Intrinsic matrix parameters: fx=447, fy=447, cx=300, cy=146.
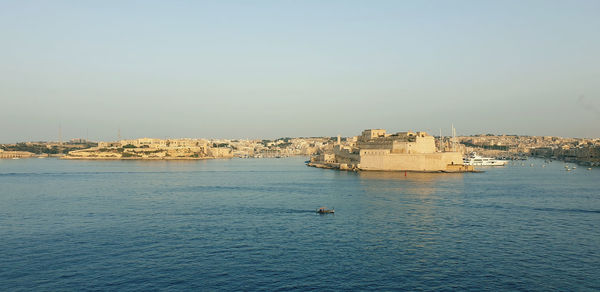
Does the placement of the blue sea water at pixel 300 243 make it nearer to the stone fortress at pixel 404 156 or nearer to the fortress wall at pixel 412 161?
the fortress wall at pixel 412 161

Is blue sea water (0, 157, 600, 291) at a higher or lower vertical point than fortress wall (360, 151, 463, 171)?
lower

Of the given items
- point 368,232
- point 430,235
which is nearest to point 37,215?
point 368,232

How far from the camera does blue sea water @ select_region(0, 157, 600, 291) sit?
1530 centimetres

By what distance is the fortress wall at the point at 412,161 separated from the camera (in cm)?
6644

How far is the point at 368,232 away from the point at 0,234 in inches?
721

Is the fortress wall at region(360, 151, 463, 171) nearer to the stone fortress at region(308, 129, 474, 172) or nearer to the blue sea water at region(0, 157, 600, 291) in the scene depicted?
the stone fortress at region(308, 129, 474, 172)

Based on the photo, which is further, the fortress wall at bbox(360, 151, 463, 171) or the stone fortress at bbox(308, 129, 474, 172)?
the stone fortress at bbox(308, 129, 474, 172)

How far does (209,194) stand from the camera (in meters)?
40.1

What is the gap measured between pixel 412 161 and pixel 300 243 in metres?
49.5

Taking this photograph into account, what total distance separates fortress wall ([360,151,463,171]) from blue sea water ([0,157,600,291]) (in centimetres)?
3022

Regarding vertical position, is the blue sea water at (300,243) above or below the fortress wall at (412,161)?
below

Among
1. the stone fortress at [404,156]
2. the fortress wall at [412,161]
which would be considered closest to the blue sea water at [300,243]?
the fortress wall at [412,161]

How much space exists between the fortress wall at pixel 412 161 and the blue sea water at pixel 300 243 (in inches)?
1190

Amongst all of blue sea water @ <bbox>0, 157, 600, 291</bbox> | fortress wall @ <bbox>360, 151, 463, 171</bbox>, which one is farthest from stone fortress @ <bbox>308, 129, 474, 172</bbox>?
blue sea water @ <bbox>0, 157, 600, 291</bbox>
